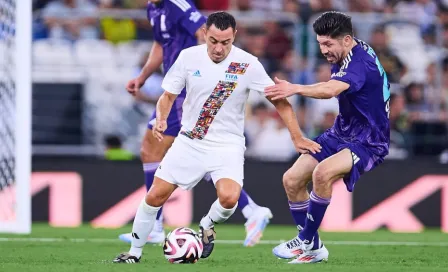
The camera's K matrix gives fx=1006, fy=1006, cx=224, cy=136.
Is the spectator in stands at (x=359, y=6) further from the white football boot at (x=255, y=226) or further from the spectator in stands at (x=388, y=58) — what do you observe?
the white football boot at (x=255, y=226)

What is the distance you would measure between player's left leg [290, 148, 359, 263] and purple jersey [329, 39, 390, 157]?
0.23m

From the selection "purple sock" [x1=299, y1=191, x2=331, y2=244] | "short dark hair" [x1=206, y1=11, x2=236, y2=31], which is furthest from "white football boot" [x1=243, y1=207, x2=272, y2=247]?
"short dark hair" [x1=206, y1=11, x2=236, y2=31]

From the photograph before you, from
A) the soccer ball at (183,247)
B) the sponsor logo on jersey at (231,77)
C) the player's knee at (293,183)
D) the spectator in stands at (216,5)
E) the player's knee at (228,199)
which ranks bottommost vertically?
the soccer ball at (183,247)

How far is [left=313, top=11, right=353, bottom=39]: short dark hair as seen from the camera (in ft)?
25.3

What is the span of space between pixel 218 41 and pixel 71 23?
771cm

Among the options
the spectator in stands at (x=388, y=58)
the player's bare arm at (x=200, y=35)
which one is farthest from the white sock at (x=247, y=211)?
the spectator in stands at (x=388, y=58)

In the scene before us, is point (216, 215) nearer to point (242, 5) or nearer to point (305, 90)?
point (305, 90)

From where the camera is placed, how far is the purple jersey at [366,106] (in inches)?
308

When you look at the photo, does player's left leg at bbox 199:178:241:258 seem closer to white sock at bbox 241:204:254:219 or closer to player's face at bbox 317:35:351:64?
player's face at bbox 317:35:351:64

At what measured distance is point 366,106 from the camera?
7.89 m

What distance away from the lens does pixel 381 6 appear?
648 inches

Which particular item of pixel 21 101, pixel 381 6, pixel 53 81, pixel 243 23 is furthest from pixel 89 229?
pixel 381 6

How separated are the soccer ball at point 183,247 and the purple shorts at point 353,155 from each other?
48.7 inches

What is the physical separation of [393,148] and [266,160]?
6.43ft
